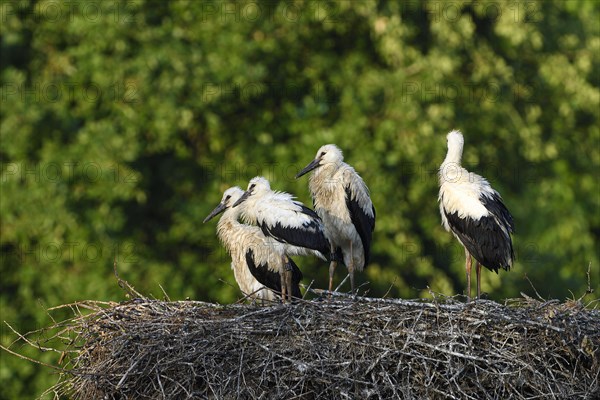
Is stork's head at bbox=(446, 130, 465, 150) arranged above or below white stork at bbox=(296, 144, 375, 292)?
above

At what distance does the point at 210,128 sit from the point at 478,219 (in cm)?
539

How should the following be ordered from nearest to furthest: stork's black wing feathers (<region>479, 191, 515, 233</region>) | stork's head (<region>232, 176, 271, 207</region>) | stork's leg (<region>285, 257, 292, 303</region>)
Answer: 1. stork's black wing feathers (<region>479, 191, 515, 233</region>)
2. stork's leg (<region>285, 257, 292, 303</region>)
3. stork's head (<region>232, 176, 271, 207</region>)

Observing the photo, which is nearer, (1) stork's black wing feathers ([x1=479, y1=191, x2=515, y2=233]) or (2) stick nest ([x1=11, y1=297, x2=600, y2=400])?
(2) stick nest ([x1=11, y1=297, x2=600, y2=400])

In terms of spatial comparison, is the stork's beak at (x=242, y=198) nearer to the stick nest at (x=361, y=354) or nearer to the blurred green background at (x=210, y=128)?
the stick nest at (x=361, y=354)

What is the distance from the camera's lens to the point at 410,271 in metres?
14.2

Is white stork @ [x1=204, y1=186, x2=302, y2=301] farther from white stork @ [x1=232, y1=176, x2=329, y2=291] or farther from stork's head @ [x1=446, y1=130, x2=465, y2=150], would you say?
stork's head @ [x1=446, y1=130, x2=465, y2=150]

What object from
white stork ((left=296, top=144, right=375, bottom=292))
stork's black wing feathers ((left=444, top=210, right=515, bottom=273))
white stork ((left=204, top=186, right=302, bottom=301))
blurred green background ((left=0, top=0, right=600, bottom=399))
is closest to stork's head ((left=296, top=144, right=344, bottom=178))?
white stork ((left=296, top=144, right=375, bottom=292))

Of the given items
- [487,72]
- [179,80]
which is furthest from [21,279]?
[487,72]

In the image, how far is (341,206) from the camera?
988 cm

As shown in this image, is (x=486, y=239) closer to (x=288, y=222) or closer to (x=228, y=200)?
(x=288, y=222)

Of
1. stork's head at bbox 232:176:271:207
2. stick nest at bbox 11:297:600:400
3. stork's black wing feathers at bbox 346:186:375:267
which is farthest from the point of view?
stork's black wing feathers at bbox 346:186:375:267

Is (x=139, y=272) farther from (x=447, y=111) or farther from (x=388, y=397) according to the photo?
(x=388, y=397)

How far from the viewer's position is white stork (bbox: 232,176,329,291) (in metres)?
9.28

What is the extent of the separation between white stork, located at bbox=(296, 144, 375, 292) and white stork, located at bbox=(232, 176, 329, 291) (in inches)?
12.0
